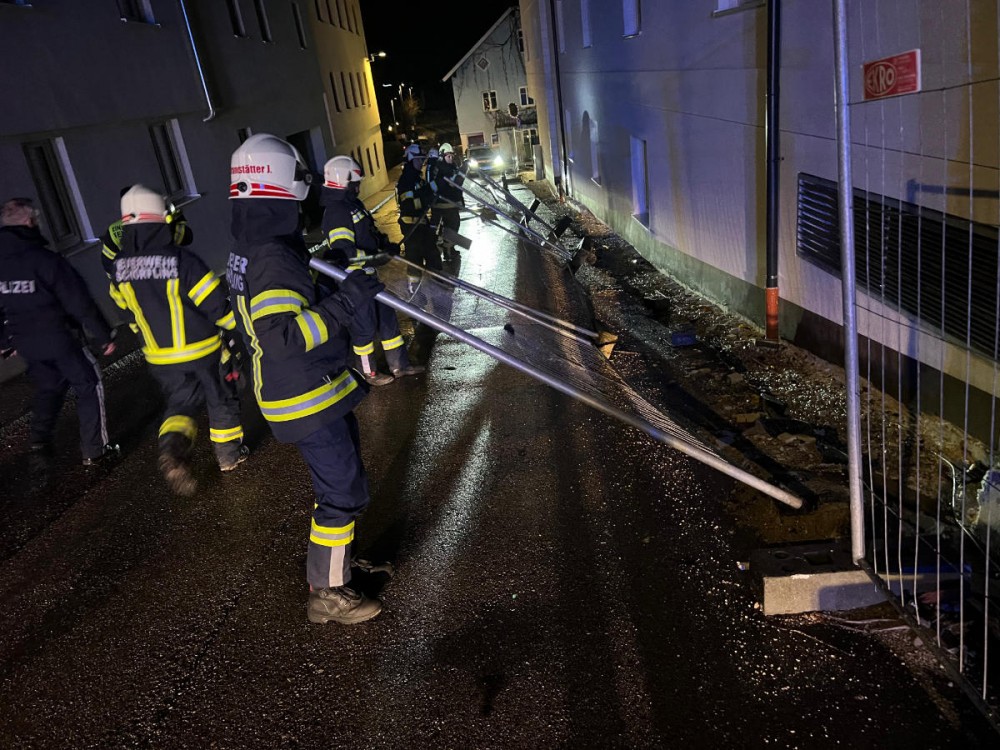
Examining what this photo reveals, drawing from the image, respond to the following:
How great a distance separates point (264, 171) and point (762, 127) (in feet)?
16.6

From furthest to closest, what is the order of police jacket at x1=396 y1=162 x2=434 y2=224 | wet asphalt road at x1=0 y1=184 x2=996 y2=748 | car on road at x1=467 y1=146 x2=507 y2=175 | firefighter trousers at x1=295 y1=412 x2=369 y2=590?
1. car on road at x1=467 y1=146 x2=507 y2=175
2. police jacket at x1=396 y1=162 x2=434 y2=224
3. firefighter trousers at x1=295 y1=412 x2=369 y2=590
4. wet asphalt road at x1=0 y1=184 x2=996 y2=748

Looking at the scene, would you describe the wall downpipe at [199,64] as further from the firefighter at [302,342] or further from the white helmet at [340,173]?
the firefighter at [302,342]

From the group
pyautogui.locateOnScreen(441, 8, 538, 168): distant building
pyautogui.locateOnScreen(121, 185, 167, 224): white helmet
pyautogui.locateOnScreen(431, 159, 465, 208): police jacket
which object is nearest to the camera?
pyautogui.locateOnScreen(121, 185, 167, 224): white helmet

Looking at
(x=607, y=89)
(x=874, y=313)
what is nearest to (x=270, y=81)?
(x=607, y=89)

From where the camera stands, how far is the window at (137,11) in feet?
37.0

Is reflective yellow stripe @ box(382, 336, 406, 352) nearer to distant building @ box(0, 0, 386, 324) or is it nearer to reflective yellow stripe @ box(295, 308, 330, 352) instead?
reflective yellow stripe @ box(295, 308, 330, 352)

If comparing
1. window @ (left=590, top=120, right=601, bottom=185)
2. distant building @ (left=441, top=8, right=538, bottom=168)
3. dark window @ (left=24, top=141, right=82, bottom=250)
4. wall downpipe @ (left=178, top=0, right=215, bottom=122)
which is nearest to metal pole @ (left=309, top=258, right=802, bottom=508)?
dark window @ (left=24, top=141, right=82, bottom=250)

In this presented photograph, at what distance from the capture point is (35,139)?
28.6 feet

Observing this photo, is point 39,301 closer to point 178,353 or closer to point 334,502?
point 178,353

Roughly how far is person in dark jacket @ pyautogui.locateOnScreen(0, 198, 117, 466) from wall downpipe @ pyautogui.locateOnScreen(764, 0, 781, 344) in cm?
566

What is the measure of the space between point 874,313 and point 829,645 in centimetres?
288

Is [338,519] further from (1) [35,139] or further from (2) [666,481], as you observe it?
(1) [35,139]

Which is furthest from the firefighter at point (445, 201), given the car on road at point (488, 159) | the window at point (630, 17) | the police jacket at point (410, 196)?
the car on road at point (488, 159)

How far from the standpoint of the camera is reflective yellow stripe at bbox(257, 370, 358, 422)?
3246 mm
